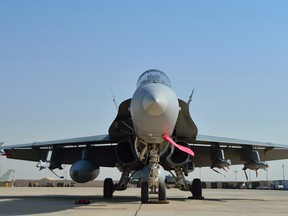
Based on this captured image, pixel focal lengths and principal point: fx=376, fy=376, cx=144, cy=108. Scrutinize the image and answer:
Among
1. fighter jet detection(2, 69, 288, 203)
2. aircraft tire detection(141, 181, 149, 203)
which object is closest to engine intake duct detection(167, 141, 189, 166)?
fighter jet detection(2, 69, 288, 203)

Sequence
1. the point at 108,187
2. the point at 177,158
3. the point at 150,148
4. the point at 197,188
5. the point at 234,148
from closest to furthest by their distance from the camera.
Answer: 1. the point at 150,148
2. the point at 177,158
3. the point at 197,188
4. the point at 108,187
5. the point at 234,148

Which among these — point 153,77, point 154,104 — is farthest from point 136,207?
point 153,77

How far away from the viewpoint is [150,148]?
38.6 ft

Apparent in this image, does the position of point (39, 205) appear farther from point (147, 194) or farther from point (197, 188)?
point (197, 188)

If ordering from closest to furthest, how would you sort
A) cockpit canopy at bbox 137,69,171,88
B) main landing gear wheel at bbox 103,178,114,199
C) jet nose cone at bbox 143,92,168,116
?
jet nose cone at bbox 143,92,168,116 < cockpit canopy at bbox 137,69,171,88 < main landing gear wheel at bbox 103,178,114,199

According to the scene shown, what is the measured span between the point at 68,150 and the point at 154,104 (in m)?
9.93

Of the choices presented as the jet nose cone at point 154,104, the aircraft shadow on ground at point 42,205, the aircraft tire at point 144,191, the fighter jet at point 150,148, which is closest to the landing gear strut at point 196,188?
the fighter jet at point 150,148

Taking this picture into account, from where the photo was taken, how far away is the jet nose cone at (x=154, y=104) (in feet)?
31.0

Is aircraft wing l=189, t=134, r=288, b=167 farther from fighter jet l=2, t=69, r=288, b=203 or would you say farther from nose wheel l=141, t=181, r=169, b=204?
nose wheel l=141, t=181, r=169, b=204

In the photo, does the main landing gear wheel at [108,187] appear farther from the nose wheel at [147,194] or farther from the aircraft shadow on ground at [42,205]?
the nose wheel at [147,194]

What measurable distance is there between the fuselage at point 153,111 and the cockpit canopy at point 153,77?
1.36 metres

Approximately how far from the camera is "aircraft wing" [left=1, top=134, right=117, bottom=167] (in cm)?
1612

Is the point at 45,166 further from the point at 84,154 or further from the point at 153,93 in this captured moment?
the point at 153,93

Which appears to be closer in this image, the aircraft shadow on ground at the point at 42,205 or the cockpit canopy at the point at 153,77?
the aircraft shadow on ground at the point at 42,205
